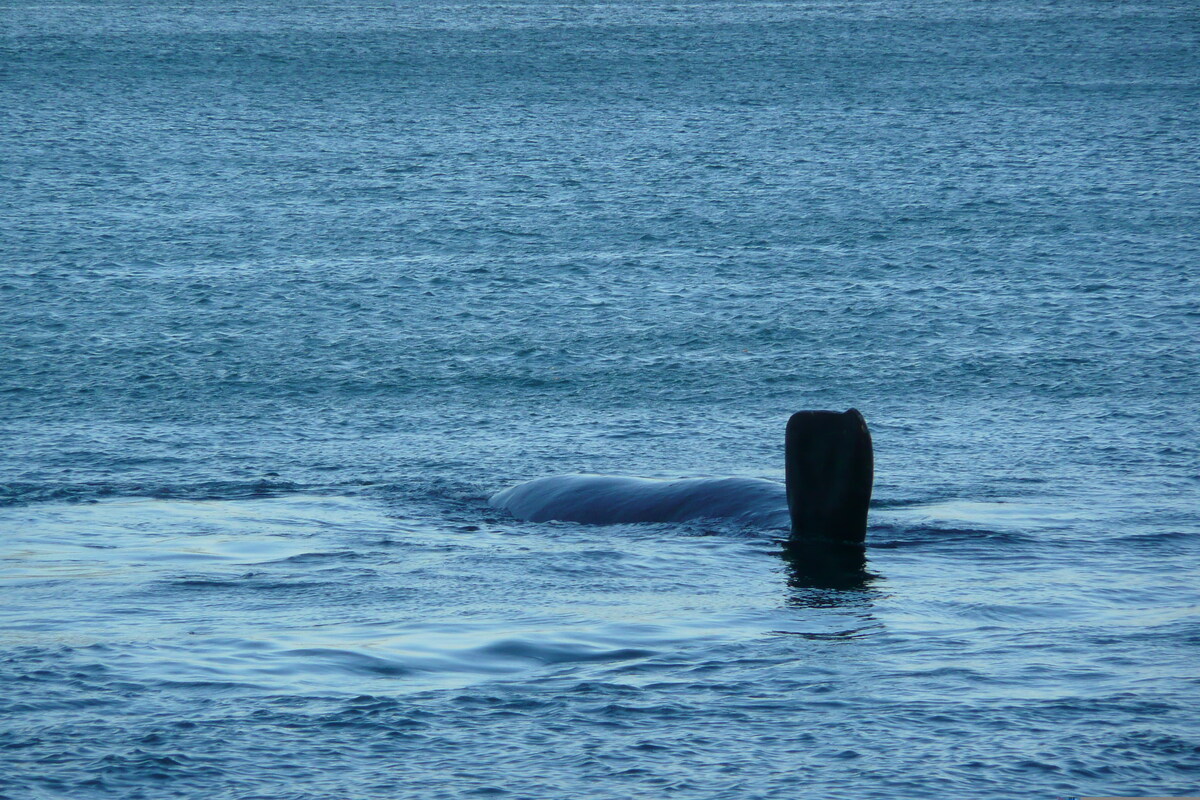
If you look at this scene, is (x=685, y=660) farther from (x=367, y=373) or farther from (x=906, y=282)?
(x=906, y=282)

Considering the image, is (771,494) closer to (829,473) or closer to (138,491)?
(829,473)

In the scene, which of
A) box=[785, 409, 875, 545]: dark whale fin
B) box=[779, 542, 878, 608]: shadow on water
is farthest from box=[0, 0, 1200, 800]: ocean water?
box=[785, 409, 875, 545]: dark whale fin

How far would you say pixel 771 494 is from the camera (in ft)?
63.3

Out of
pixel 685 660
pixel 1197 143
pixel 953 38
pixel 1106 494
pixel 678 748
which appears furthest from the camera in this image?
pixel 953 38

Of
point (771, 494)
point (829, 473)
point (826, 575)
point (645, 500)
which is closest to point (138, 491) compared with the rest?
point (645, 500)

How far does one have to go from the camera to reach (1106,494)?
20656 mm

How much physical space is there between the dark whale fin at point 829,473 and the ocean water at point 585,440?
0.76m

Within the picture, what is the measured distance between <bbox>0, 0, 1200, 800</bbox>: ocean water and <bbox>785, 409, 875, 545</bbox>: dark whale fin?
0.76m

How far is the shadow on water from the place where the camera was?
51.2 ft

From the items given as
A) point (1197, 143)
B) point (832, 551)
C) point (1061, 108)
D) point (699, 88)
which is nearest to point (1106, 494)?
point (832, 551)

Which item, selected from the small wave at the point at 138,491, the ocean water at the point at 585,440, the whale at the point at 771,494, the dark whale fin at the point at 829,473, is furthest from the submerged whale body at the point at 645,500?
the small wave at the point at 138,491

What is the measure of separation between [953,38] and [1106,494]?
88944 millimetres

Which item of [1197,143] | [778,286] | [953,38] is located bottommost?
[778,286]

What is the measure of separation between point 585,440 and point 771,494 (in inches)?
250
